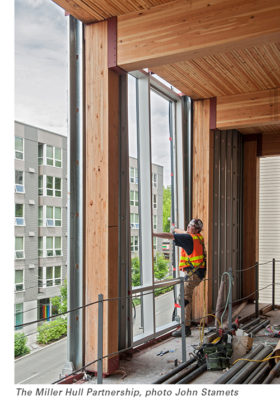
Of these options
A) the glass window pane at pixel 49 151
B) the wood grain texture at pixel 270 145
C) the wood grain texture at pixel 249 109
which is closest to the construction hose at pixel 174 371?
the glass window pane at pixel 49 151

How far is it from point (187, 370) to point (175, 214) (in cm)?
308

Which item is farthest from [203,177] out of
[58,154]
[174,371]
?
[174,371]

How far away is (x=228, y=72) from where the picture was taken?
21.3 feet

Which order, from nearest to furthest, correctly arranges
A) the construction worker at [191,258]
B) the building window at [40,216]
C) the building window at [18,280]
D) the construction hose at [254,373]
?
the building window at [18,280] < the building window at [40,216] < the construction hose at [254,373] < the construction worker at [191,258]

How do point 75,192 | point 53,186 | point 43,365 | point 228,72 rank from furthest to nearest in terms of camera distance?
point 228,72, point 75,192, point 53,186, point 43,365

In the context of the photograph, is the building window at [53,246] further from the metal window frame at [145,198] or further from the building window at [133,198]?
the metal window frame at [145,198]

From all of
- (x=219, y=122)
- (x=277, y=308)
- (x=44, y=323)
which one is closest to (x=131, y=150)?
(x=219, y=122)

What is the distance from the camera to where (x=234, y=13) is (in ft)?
14.1

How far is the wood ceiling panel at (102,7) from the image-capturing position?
455 cm

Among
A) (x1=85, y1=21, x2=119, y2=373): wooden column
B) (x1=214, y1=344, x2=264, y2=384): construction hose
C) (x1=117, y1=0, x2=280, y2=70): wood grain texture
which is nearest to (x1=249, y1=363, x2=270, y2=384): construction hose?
(x1=214, y1=344, x2=264, y2=384): construction hose

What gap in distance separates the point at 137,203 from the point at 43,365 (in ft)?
8.45

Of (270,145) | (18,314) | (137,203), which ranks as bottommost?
(18,314)

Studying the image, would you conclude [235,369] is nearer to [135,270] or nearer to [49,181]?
[135,270]
